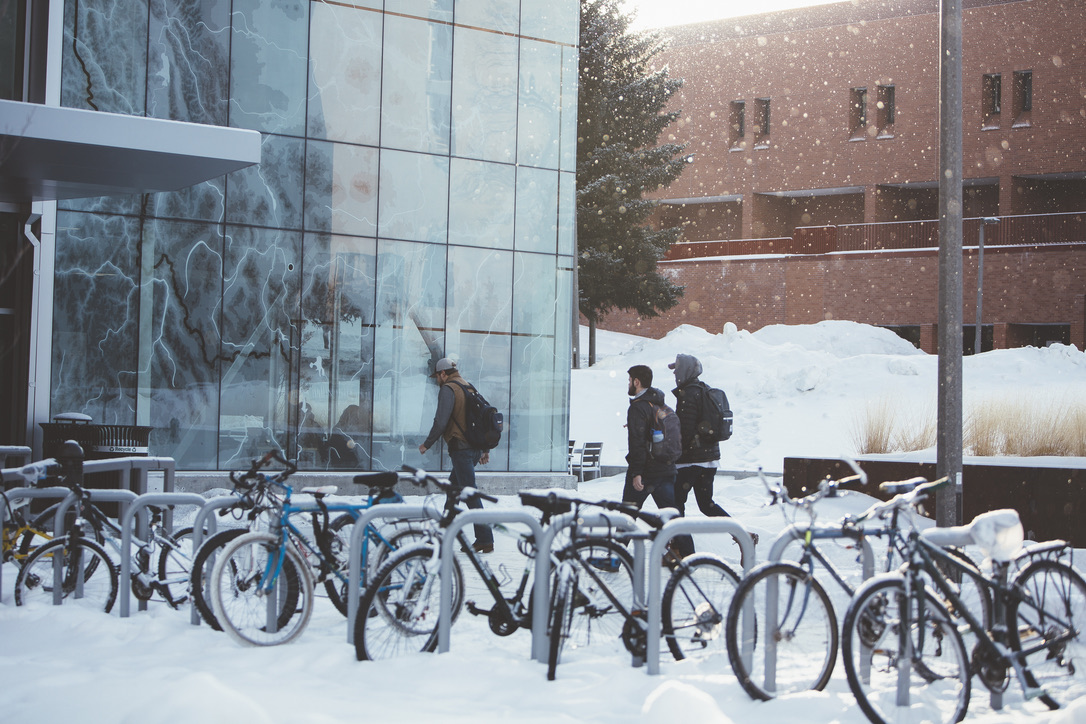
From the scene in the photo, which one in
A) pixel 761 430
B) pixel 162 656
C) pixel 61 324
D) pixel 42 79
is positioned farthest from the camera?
pixel 761 430

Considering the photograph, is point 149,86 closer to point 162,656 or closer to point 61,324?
point 61,324

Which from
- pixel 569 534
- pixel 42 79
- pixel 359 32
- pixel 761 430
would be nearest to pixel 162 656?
pixel 569 534

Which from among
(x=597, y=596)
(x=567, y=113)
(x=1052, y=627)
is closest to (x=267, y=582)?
(x=597, y=596)

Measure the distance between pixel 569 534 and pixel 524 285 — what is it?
43.1ft

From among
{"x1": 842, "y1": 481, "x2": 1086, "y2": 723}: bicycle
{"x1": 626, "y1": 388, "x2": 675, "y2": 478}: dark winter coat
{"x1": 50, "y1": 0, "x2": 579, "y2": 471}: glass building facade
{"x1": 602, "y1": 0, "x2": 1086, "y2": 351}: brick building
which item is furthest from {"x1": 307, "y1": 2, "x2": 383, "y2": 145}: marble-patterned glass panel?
{"x1": 602, "y1": 0, "x2": 1086, "y2": 351}: brick building

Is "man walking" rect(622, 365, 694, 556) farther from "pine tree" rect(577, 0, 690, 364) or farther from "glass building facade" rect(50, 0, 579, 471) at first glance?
"pine tree" rect(577, 0, 690, 364)

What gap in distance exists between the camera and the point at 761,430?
27094 millimetres

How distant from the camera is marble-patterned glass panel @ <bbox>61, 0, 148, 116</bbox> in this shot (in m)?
16.0

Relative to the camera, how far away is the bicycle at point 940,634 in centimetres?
535

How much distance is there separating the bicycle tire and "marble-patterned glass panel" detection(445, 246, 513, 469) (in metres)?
12.4

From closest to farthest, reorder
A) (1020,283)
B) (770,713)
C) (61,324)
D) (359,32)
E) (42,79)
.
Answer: (770,713), (42,79), (61,324), (359,32), (1020,283)

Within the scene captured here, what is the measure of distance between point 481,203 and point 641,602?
44.0 feet

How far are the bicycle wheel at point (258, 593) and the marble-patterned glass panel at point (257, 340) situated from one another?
10807 millimetres

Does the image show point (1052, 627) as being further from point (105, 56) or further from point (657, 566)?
point (105, 56)
